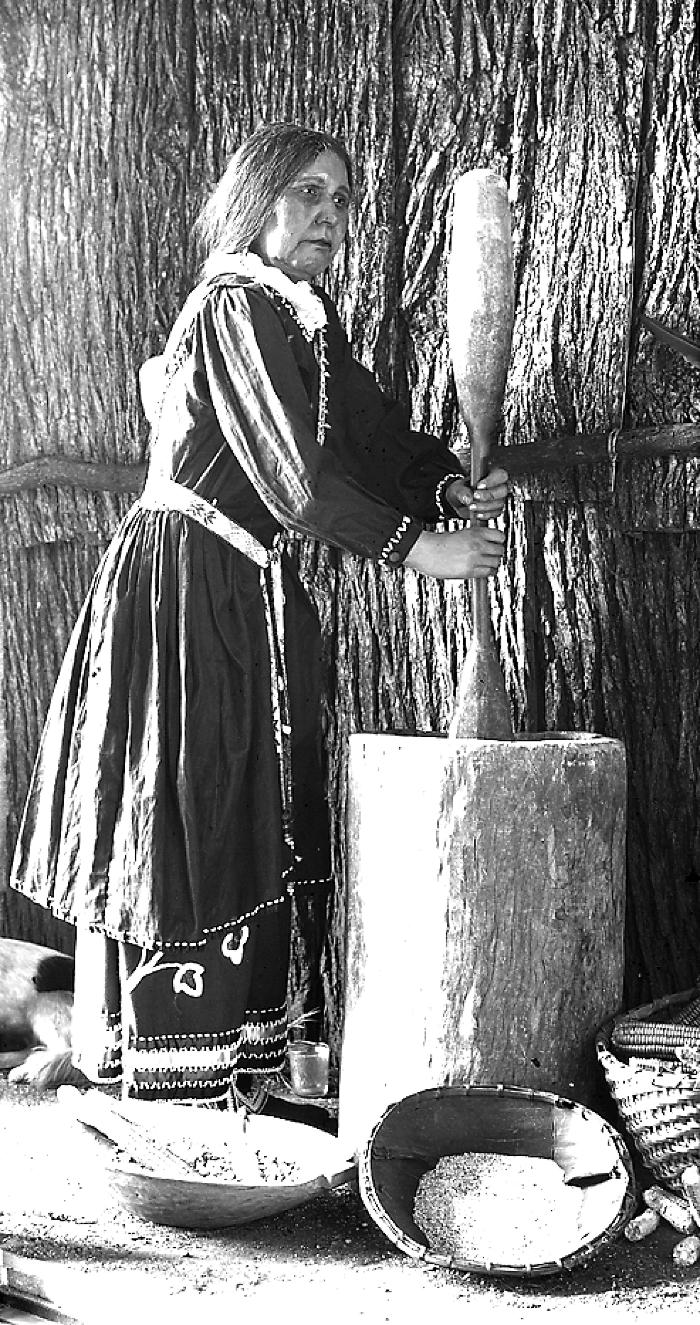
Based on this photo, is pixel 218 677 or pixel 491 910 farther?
pixel 218 677

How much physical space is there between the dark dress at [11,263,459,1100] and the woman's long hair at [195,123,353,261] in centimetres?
11

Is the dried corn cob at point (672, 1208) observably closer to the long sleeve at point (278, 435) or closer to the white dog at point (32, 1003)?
the long sleeve at point (278, 435)

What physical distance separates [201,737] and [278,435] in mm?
502

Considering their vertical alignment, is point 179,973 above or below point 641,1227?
above

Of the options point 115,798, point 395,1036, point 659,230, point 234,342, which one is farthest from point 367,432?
point 395,1036

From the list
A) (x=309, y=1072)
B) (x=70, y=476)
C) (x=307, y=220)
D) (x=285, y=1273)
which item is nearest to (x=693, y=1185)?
(x=285, y=1273)

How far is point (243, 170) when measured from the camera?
252 cm

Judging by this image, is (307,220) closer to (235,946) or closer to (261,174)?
(261,174)

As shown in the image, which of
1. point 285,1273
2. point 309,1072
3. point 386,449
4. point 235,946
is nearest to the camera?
point 285,1273

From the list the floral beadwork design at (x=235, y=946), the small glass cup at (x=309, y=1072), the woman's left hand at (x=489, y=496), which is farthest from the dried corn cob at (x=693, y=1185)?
the woman's left hand at (x=489, y=496)

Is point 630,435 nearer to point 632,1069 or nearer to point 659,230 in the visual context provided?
point 659,230

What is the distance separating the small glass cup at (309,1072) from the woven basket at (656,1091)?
792 millimetres

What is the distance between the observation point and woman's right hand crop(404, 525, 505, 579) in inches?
93.0

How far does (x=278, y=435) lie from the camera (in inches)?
92.1
